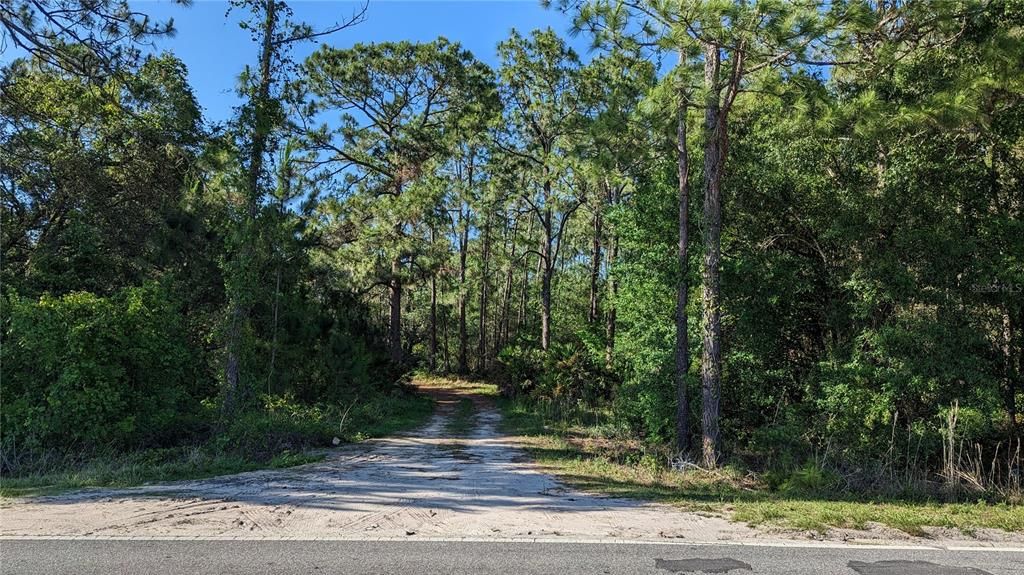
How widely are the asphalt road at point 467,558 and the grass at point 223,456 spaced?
313 centimetres

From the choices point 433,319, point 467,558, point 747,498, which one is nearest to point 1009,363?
point 747,498

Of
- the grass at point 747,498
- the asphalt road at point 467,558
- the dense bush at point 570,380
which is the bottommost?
the grass at point 747,498

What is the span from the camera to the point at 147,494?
7.34 m

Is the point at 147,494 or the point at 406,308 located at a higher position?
the point at 406,308

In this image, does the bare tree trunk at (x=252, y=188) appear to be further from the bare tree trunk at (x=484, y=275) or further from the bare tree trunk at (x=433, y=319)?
the bare tree trunk at (x=433, y=319)

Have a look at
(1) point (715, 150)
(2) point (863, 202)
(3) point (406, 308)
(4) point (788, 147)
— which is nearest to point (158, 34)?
(1) point (715, 150)

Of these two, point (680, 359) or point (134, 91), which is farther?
point (680, 359)

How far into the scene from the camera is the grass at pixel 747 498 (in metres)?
6.58

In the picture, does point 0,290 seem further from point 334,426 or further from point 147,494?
point 147,494

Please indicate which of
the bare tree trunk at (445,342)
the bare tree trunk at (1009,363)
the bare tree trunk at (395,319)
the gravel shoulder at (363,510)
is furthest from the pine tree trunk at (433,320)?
the bare tree trunk at (1009,363)

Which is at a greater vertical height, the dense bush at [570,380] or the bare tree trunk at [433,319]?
the bare tree trunk at [433,319]

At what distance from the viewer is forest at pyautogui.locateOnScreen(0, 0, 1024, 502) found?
30.8 feet

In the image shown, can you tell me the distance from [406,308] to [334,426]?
113 feet

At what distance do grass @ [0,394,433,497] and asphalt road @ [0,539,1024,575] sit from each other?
313 centimetres
